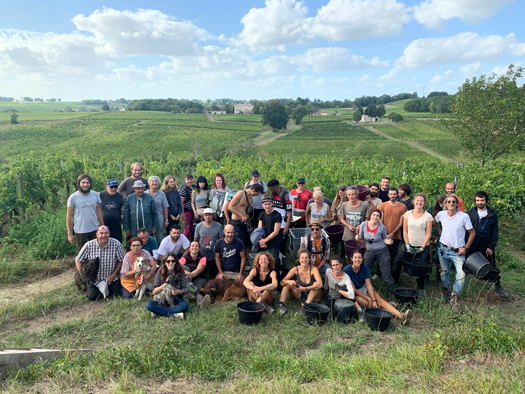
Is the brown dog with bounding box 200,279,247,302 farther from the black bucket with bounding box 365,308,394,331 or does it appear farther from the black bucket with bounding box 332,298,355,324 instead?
the black bucket with bounding box 365,308,394,331

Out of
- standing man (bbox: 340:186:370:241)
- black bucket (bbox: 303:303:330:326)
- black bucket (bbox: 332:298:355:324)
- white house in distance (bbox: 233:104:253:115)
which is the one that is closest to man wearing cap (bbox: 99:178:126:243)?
black bucket (bbox: 303:303:330:326)

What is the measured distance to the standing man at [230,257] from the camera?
5.79 metres

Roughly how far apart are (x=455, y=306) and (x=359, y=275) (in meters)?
1.39

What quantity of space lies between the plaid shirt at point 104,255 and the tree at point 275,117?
192 ft

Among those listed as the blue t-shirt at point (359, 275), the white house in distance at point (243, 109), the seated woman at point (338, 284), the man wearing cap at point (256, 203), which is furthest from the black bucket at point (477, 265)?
the white house in distance at point (243, 109)

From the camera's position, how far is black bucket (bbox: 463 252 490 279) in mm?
5191

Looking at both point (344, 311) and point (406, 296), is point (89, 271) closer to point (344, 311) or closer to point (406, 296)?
point (344, 311)

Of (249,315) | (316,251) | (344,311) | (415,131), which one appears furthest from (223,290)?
(415,131)

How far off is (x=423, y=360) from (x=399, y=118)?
7179 cm

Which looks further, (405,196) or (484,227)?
(405,196)

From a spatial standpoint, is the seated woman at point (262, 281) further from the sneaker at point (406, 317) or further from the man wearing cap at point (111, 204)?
the man wearing cap at point (111, 204)

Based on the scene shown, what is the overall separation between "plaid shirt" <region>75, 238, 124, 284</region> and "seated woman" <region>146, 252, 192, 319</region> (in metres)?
0.82

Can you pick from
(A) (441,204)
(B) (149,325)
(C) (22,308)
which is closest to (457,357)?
(A) (441,204)

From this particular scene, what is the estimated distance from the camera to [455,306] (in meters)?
5.04
